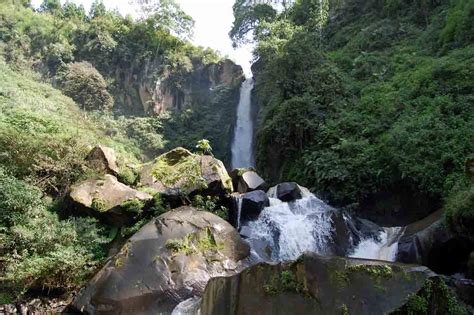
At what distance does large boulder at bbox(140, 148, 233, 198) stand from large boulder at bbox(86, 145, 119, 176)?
1.13 metres

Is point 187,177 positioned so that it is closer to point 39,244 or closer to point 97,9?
point 39,244

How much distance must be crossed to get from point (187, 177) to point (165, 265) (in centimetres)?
467

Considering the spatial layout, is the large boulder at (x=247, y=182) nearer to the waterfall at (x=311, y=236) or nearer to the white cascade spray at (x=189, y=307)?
the waterfall at (x=311, y=236)

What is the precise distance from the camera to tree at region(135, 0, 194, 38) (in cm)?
3641

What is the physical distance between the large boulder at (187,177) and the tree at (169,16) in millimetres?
24455

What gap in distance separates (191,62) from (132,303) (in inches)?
1175

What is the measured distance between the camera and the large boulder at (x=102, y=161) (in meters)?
14.5

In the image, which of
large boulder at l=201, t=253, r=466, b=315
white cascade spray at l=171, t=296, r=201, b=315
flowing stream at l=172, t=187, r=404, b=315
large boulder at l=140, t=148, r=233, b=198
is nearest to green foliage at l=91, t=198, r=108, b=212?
large boulder at l=140, t=148, r=233, b=198

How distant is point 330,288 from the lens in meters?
5.84

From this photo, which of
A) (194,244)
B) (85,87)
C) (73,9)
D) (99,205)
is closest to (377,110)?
(194,244)

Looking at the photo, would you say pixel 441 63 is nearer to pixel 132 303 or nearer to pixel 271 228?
pixel 271 228

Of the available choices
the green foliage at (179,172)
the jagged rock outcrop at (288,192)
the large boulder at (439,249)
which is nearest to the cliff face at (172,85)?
the green foliage at (179,172)

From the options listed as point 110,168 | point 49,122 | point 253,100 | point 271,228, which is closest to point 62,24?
point 253,100

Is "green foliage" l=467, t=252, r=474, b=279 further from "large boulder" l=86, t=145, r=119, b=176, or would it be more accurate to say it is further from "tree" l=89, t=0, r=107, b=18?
"tree" l=89, t=0, r=107, b=18
